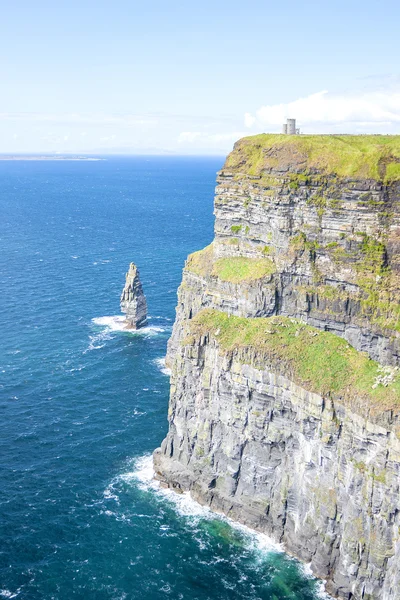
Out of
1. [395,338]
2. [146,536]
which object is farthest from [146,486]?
[395,338]

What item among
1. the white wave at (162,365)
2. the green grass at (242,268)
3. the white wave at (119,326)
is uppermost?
the green grass at (242,268)

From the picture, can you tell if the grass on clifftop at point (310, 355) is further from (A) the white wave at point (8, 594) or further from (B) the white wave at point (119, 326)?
(B) the white wave at point (119, 326)

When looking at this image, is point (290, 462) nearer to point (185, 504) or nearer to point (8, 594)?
point (185, 504)

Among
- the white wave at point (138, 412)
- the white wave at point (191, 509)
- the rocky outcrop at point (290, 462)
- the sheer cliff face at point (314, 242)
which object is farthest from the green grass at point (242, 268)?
the white wave at point (191, 509)

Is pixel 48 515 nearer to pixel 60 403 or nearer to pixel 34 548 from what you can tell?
pixel 34 548

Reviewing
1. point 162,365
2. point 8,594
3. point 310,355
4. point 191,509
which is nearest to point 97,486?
point 191,509
